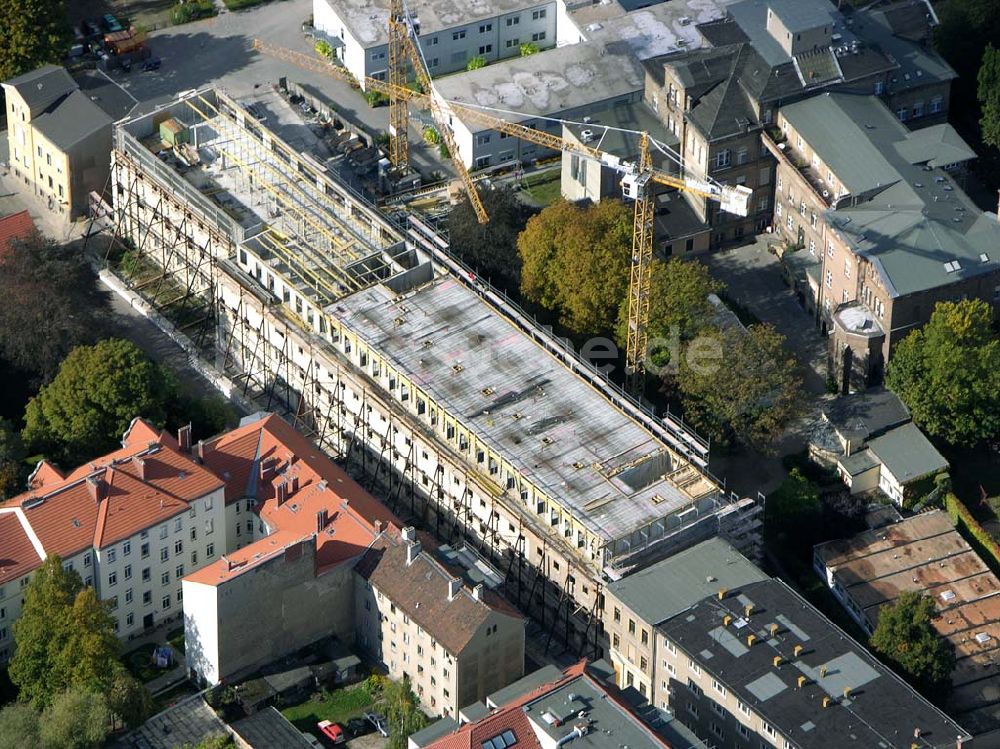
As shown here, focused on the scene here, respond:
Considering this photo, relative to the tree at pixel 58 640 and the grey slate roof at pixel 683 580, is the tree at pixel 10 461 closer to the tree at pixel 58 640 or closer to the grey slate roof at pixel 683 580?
the tree at pixel 58 640

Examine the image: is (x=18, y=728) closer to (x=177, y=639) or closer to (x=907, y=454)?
(x=177, y=639)

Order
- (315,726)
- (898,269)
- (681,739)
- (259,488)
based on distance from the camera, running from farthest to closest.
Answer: (898,269) → (259,488) → (315,726) → (681,739)

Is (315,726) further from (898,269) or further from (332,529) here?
(898,269)

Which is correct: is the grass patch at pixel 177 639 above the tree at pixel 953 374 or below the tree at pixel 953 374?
below

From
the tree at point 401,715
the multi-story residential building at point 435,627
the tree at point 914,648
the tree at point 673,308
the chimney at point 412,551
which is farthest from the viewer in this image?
the tree at point 673,308

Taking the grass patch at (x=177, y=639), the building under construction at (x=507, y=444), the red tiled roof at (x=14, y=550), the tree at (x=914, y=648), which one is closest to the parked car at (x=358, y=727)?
the grass patch at (x=177, y=639)

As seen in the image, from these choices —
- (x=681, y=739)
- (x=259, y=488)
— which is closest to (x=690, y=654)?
(x=681, y=739)
